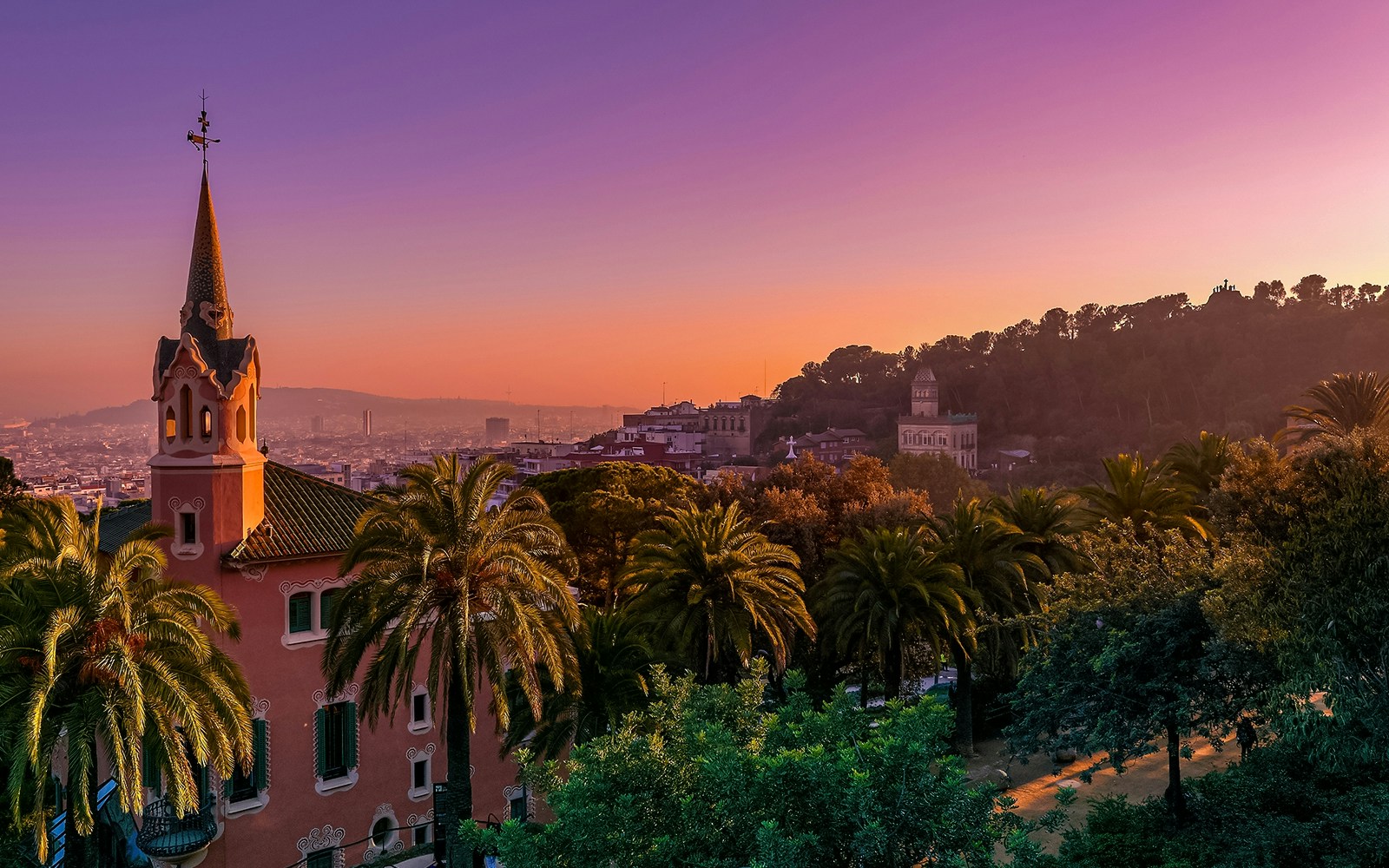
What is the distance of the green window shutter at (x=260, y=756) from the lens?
20.3m

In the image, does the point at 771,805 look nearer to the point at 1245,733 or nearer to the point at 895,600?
the point at 1245,733

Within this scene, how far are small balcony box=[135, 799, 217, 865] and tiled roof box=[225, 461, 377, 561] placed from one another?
5291 mm

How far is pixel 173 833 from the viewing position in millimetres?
18328

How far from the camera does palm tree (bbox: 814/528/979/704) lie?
74.3 ft

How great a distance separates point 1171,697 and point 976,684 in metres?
12.1

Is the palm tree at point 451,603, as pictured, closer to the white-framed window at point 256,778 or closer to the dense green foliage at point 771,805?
the white-framed window at point 256,778

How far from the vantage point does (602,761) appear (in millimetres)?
10820

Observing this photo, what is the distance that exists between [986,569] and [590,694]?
11825mm

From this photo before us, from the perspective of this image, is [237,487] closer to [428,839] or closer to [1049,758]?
[428,839]

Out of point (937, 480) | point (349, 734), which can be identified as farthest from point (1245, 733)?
point (937, 480)

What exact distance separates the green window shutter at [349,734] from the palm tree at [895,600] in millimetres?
12123

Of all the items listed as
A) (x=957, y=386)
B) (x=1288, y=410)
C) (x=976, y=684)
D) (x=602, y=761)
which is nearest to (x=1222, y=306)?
(x=957, y=386)

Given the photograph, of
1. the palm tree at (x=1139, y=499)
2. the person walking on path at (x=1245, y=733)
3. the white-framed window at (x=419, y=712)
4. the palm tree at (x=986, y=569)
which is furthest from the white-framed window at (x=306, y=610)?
the palm tree at (x=1139, y=499)

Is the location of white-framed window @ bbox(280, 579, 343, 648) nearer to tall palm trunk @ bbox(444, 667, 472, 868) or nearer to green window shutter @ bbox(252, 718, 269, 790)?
green window shutter @ bbox(252, 718, 269, 790)
